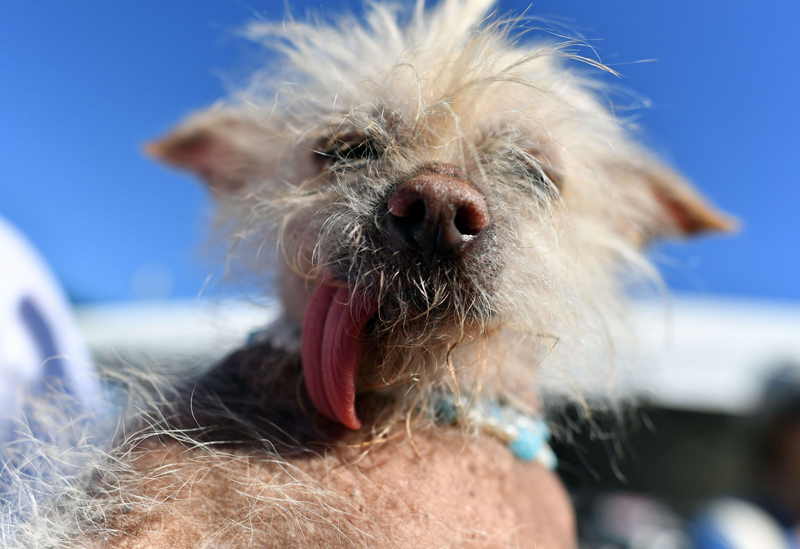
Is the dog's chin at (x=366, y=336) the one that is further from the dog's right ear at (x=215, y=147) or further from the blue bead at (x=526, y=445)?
the dog's right ear at (x=215, y=147)

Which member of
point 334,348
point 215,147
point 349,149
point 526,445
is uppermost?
point 215,147

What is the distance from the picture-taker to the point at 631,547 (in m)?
2.28

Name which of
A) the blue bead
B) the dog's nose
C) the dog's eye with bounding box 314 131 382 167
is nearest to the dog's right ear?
the dog's eye with bounding box 314 131 382 167

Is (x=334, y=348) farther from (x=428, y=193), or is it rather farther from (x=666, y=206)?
(x=666, y=206)

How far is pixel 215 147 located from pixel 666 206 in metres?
1.14

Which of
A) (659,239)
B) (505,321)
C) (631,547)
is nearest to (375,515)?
(505,321)

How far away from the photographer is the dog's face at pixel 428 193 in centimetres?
63

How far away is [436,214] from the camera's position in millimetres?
582

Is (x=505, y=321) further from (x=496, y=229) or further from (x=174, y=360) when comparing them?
A: (x=174, y=360)

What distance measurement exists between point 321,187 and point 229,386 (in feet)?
1.18

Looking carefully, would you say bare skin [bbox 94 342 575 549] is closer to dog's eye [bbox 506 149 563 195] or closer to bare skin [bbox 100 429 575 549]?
bare skin [bbox 100 429 575 549]

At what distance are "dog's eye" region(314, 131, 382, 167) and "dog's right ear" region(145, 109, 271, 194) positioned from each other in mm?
370

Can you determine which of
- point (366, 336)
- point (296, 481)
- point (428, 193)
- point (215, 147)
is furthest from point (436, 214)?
point (215, 147)

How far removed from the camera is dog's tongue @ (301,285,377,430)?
65 cm
